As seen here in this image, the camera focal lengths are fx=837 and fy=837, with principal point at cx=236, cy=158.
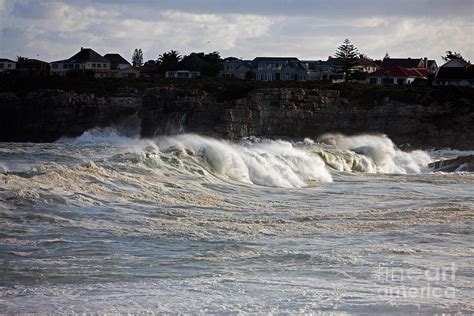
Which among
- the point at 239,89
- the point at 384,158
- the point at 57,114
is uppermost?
the point at 239,89

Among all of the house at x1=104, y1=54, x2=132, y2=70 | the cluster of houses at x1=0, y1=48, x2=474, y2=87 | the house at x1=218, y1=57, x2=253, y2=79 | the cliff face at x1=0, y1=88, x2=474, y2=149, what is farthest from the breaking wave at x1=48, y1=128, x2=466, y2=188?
the house at x1=104, y1=54, x2=132, y2=70

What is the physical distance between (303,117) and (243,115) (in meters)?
4.27

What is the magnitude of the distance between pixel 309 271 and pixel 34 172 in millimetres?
9292

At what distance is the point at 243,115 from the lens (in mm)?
52844

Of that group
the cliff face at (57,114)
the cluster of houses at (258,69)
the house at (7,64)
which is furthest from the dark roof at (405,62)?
the cliff face at (57,114)

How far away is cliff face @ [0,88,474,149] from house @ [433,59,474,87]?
59.8 ft

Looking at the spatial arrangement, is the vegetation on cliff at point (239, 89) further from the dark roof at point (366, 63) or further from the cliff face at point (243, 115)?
the dark roof at point (366, 63)

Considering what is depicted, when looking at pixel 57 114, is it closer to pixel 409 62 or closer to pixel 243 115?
pixel 243 115

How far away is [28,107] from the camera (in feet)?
193

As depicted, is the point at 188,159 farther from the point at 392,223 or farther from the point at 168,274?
the point at 168,274

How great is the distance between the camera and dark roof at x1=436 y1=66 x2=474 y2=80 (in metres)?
74.7

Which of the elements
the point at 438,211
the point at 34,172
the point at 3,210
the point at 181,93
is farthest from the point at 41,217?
the point at 181,93

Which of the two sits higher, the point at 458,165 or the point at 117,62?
the point at 117,62

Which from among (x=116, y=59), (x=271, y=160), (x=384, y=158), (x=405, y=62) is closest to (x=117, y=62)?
(x=116, y=59)
